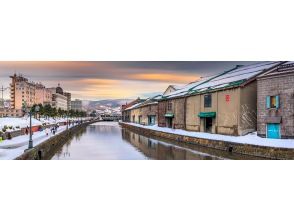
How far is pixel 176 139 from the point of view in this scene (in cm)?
2088

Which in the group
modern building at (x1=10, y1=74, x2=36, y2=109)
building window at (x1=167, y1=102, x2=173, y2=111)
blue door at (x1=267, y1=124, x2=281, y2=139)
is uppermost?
modern building at (x1=10, y1=74, x2=36, y2=109)

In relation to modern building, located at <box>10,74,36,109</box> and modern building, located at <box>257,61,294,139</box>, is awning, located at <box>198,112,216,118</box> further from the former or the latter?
modern building, located at <box>10,74,36,109</box>

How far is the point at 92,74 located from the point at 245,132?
8.12 meters

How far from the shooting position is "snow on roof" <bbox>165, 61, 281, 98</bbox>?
14674 mm

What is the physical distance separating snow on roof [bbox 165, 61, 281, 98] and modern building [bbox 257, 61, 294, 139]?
1.30ft

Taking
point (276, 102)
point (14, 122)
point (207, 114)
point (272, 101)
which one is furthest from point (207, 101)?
point (14, 122)

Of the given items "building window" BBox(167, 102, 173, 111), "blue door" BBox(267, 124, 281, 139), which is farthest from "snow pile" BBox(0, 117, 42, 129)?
"blue door" BBox(267, 124, 281, 139)

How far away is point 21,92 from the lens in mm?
18891

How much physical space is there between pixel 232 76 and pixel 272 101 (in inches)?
100

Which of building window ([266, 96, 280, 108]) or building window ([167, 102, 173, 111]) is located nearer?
building window ([266, 96, 280, 108])

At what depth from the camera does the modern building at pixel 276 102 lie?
13430mm

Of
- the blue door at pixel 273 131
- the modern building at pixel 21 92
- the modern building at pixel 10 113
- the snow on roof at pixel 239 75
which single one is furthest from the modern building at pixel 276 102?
the modern building at pixel 10 113

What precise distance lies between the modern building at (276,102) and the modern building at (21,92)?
37.6 feet
